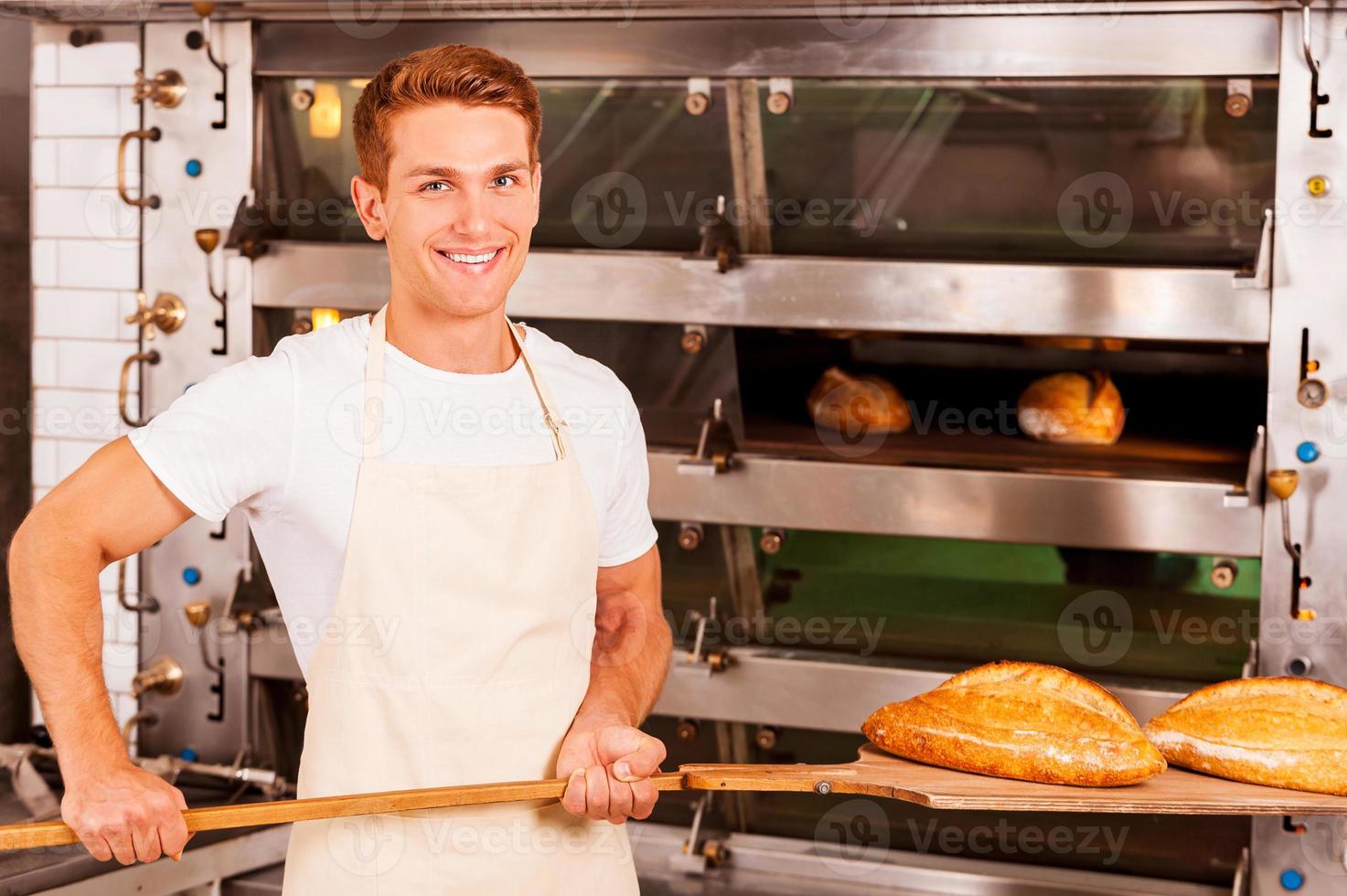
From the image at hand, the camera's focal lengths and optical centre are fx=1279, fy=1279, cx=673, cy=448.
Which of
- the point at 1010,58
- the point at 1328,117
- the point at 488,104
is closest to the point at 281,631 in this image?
the point at 488,104

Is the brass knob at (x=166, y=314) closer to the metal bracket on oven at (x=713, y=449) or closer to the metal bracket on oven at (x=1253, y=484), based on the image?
the metal bracket on oven at (x=713, y=449)

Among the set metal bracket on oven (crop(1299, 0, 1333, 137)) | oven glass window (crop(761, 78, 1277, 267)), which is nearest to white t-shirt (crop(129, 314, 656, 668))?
oven glass window (crop(761, 78, 1277, 267))

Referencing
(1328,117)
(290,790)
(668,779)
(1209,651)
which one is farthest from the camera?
(290,790)

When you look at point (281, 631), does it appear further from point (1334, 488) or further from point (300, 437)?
point (1334, 488)

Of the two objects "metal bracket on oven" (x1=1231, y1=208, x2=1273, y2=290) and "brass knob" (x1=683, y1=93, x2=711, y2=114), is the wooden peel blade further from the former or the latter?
"brass knob" (x1=683, y1=93, x2=711, y2=114)

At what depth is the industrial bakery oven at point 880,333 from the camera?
2.13m

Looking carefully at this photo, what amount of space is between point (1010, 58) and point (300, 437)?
4.58ft

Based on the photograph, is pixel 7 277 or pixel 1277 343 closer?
pixel 1277 343

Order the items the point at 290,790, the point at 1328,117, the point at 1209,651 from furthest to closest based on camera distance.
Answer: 1. the point at 290,790
2. the point at 1209,651
3. the point at 1328,117

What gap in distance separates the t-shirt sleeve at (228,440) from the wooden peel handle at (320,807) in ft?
1.05

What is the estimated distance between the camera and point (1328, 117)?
206cm

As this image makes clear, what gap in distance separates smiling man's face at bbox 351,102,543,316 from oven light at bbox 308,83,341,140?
118 cm

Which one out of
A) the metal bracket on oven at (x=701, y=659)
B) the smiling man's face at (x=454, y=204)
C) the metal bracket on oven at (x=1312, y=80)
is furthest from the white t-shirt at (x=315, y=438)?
the metal bracket on oven at (x=1312, y=80)

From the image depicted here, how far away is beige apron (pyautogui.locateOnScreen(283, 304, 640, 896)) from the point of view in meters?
1.49
